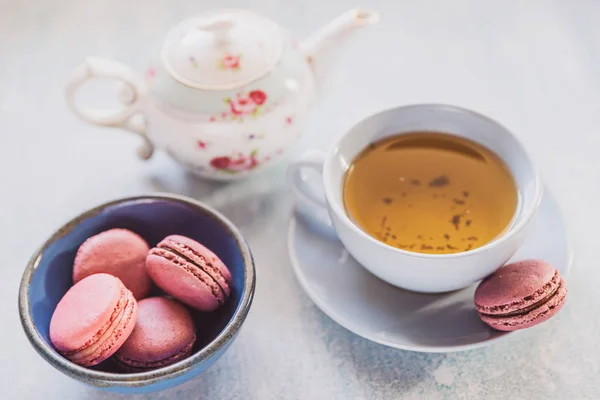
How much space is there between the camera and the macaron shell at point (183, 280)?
64cm

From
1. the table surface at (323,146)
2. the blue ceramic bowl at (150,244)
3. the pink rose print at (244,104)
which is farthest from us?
the pink rose print at (244,104)

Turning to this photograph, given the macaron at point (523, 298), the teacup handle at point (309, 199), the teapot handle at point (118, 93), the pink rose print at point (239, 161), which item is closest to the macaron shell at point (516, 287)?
the macaron at point (523, 298)

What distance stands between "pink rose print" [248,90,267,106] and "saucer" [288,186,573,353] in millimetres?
136

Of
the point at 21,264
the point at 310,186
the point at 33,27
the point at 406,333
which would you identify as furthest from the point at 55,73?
the point at 406,333

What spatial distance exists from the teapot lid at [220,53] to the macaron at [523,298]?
0.35 meters

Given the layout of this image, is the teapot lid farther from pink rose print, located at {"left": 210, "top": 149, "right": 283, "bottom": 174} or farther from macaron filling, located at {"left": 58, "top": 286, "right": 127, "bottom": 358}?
macaron filling, located at {"left": 58, "top": 286, "right": 127, "bottom": 358}

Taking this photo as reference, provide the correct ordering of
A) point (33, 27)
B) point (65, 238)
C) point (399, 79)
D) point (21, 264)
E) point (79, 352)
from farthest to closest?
point (33, 27)
point (399, 79)
point (21, 264)
point (65, 238)
point (79, 352)

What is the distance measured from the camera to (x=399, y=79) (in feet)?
3.36

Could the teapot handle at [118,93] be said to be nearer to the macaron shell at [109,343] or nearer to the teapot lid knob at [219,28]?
the teapot lid knob at [219,28]

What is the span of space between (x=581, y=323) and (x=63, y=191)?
635 mm

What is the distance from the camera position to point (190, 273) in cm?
64

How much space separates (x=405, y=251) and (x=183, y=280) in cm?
21

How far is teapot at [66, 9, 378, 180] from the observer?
2.54ft

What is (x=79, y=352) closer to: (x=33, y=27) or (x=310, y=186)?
(x=310, y=186)
